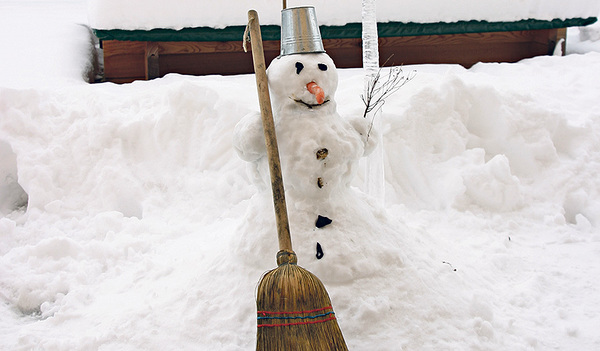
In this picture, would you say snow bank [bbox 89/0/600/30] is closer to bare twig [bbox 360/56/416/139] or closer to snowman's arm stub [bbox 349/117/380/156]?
bare twig [bbox 360/56/416/139]

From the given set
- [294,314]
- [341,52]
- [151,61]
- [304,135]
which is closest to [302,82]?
[304,135]

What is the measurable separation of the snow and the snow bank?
470 mm

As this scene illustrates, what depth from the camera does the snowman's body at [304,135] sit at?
2039 mm

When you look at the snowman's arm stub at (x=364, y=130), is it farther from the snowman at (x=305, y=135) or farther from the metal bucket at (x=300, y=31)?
the metal bucket at (x=300, y=31)

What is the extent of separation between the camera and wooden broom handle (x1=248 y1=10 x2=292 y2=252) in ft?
6.18

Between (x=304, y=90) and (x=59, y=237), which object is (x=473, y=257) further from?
(x=59, y=237)

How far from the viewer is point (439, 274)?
219 cm

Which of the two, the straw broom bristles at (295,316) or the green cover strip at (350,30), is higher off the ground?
the green cover strip at (350,30)

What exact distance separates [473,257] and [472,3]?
2.88m

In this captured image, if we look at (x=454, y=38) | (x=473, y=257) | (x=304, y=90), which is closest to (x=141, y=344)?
(x=304, y=90)

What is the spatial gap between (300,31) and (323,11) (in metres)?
2.70

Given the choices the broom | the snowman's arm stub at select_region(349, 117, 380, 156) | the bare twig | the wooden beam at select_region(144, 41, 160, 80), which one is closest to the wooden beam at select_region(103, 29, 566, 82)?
the wooden beam at select_region(144, 41, 160, 80)

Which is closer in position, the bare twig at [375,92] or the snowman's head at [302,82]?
the snowman's head at [302,82]

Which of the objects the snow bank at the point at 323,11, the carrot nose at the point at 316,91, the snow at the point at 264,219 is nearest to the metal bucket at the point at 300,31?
the carrot nose at the point at 316,91
